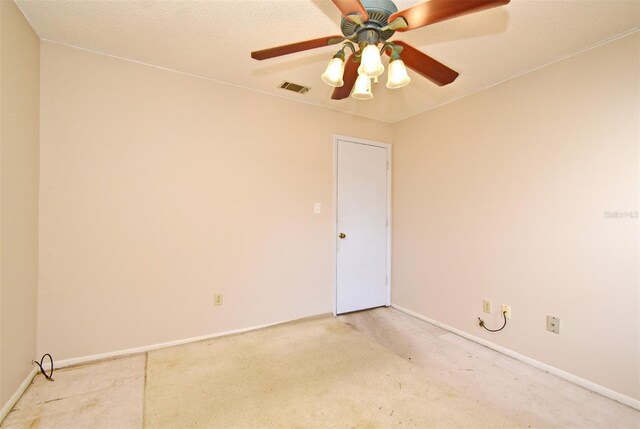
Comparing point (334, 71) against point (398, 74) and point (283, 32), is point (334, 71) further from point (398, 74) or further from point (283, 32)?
point (283, 32)

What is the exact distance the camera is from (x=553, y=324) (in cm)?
221

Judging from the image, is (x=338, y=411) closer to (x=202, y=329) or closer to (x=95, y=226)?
(x=202, y=329)

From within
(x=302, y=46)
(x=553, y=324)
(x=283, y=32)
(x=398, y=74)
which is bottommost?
(x=553, y=324)

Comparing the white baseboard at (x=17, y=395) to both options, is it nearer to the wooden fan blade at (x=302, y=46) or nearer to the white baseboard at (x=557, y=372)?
the wooden fan blade at (x=302, y=46)

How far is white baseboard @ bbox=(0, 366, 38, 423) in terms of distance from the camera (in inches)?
64.0

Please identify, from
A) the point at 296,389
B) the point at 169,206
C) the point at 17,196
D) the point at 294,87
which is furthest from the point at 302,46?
the point at 296,389

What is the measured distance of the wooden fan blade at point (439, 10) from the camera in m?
1.07

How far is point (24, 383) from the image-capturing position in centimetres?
186

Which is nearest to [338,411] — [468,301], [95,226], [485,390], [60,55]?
[485,390]

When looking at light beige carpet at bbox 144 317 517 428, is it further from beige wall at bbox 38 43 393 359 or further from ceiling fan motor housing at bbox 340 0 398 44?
ceiling fan motor housing at bbox 340 0 398 44

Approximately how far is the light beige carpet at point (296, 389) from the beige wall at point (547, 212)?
940 millimetres

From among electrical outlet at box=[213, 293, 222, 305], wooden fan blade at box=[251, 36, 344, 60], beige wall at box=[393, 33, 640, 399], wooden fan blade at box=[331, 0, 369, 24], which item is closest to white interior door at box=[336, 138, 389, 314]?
beige wall at box=[393, 33, 640, 399]

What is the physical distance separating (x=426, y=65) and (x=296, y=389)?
2.12 metres

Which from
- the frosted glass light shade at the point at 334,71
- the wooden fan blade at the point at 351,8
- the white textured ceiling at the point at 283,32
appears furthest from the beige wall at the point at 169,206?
the wooden fan blade at the point at 351,8
